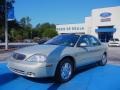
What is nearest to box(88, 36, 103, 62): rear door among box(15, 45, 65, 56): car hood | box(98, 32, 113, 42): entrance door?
box(15, 45, 65, 56): car hood

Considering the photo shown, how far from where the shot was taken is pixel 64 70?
292 inches

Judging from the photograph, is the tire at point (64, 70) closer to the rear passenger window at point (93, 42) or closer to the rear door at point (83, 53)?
the rear door at point (83, 53)

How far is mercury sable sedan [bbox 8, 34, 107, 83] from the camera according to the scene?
6827 millimetres

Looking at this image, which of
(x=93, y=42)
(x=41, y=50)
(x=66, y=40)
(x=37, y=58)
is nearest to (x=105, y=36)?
(x=93, y=42)

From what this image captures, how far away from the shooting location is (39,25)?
A: 428 feet

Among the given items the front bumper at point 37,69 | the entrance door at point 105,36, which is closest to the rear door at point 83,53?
the front bumper at point 37,69

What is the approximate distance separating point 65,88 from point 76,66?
4.58 ft

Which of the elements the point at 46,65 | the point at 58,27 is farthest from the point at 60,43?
the point at 58,27

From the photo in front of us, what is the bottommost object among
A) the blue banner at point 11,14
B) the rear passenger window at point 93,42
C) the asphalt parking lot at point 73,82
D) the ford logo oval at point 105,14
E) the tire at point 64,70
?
the asphalt parking lot at point 73,82

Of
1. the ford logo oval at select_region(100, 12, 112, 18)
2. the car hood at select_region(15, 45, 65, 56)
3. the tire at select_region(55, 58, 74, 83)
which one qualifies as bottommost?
the tire at select_region(55, 58, 74, 83)

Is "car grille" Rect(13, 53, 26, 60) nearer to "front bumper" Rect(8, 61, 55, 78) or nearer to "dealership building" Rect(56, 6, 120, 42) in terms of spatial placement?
"front bumper" Rect(8, 61, 55, 78)

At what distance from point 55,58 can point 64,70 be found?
0.62 metres

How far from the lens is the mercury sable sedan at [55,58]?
6827 mm

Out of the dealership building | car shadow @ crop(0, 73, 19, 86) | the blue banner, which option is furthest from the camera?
the dealership building
